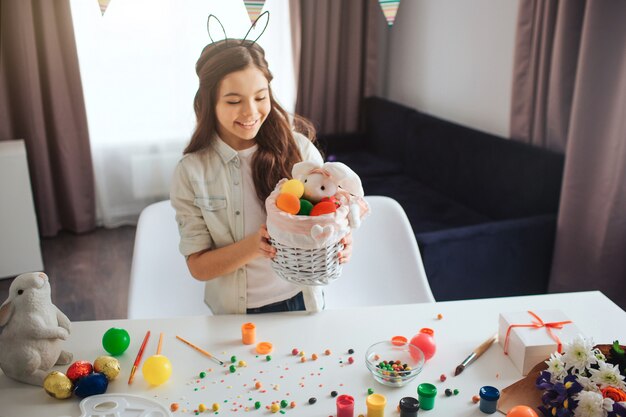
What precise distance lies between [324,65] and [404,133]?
0.83 m

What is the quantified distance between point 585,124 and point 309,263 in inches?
70.0

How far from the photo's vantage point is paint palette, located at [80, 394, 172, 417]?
3.57ft

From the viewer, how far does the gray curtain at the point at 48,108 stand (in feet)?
11.5

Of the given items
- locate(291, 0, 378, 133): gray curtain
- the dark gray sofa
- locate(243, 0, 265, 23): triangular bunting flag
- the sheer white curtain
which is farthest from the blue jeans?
locate(291, 0, 378, 133): gray curtain

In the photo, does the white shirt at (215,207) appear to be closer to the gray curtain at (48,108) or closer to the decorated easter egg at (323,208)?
the decorated easter egg at (323,208)

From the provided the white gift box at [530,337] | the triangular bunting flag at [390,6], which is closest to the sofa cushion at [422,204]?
the triangular bunting flag at [390,6]

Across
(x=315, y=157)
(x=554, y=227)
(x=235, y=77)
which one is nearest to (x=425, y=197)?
(x=554, y=227)

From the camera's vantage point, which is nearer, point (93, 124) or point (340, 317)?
point (340, 317)

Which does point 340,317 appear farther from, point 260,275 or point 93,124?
point 93,124

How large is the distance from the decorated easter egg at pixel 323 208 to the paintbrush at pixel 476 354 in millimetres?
398

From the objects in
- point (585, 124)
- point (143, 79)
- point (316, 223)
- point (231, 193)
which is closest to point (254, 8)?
point (231, 193)

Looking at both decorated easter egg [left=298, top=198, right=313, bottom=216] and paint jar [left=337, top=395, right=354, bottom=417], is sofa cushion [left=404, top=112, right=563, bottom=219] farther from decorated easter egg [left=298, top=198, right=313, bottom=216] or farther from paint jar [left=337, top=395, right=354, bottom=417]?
paint jar [left=337, top=395, right=354, bottom=417]

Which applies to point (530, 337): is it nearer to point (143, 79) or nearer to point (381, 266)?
point (381, 266)

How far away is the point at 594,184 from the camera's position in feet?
8.30
